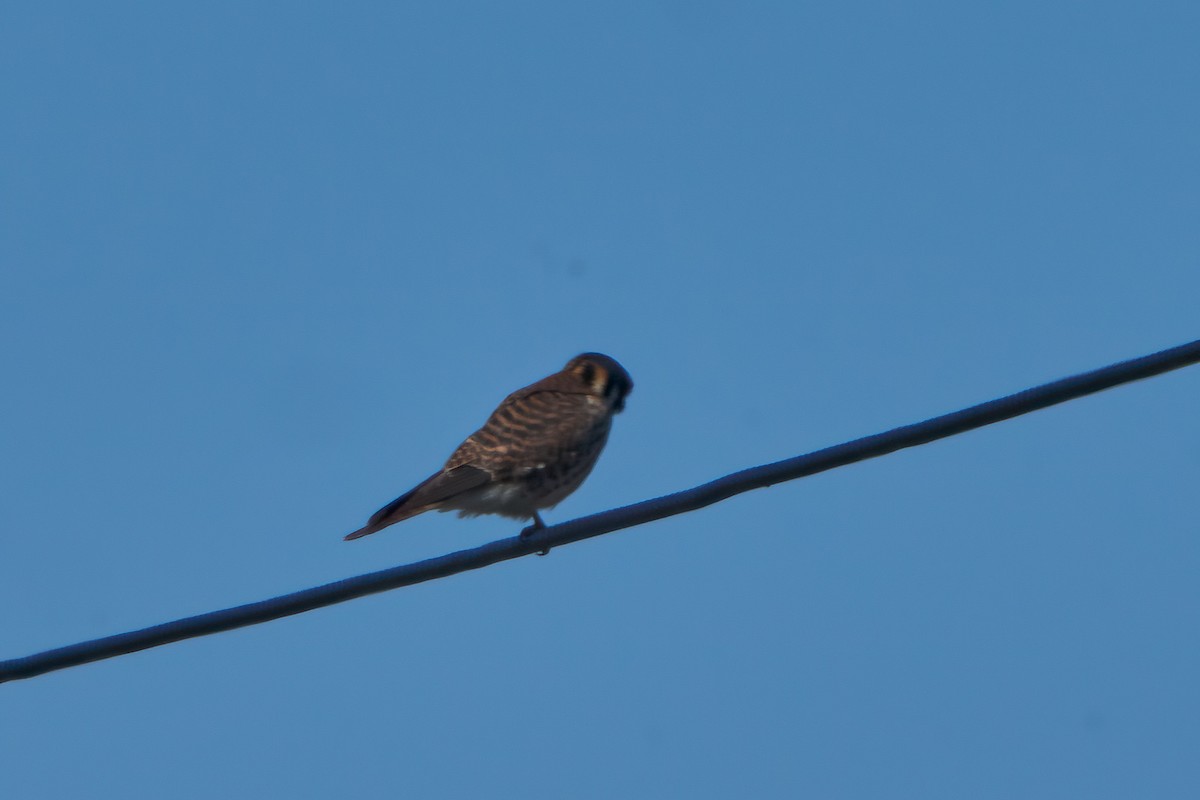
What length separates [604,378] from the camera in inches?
398

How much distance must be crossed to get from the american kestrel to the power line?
9.20 ft

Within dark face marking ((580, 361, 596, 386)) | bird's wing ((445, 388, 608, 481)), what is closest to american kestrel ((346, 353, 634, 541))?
bird's wing ((445, 388, 608, 481))

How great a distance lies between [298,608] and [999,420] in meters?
2.32

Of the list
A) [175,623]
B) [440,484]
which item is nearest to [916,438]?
[175,623]

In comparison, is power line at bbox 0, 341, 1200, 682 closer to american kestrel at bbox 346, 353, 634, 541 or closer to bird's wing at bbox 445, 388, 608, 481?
american kestrel at bbox 346, 353, 634, 541

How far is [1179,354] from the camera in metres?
4.34

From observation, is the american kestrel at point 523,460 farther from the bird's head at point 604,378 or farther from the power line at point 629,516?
the power line at point 629,516

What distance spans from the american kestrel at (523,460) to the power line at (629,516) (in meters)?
2.81

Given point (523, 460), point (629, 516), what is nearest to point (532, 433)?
point (523, 460)

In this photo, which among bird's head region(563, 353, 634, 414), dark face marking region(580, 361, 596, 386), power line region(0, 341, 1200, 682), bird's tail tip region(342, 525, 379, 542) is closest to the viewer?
power line region(0, 341, 1200, 682)

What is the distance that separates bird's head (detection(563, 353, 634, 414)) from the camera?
991cm

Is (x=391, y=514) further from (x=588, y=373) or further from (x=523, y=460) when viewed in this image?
(x=588, y=373)

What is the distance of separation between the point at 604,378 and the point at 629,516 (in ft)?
16.4

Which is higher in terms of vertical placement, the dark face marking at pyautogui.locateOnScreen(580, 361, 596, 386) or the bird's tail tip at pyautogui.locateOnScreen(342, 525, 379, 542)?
the dark face marking at pyautogui.locateOnScreen(580, 361, 596, 386)
